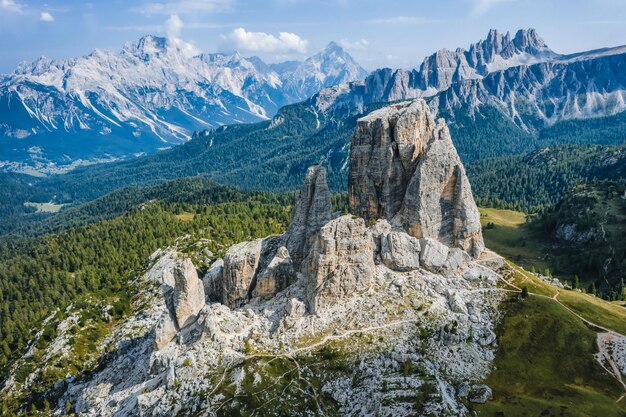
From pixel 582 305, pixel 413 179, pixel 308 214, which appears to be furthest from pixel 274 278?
pixel 582 305

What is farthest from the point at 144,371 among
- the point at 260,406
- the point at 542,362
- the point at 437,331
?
the point at 542,362

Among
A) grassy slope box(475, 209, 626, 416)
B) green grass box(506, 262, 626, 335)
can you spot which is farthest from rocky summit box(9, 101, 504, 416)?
green grass box(506, 262, 626, 335)

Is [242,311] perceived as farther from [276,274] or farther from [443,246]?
[443,246]

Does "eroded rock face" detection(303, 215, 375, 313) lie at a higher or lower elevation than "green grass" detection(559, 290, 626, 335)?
higher

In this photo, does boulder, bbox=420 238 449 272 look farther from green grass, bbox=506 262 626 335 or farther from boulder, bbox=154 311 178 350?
boulder, bbox=154 311 178 350

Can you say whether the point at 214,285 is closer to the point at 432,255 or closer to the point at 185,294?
the point at 185,294
